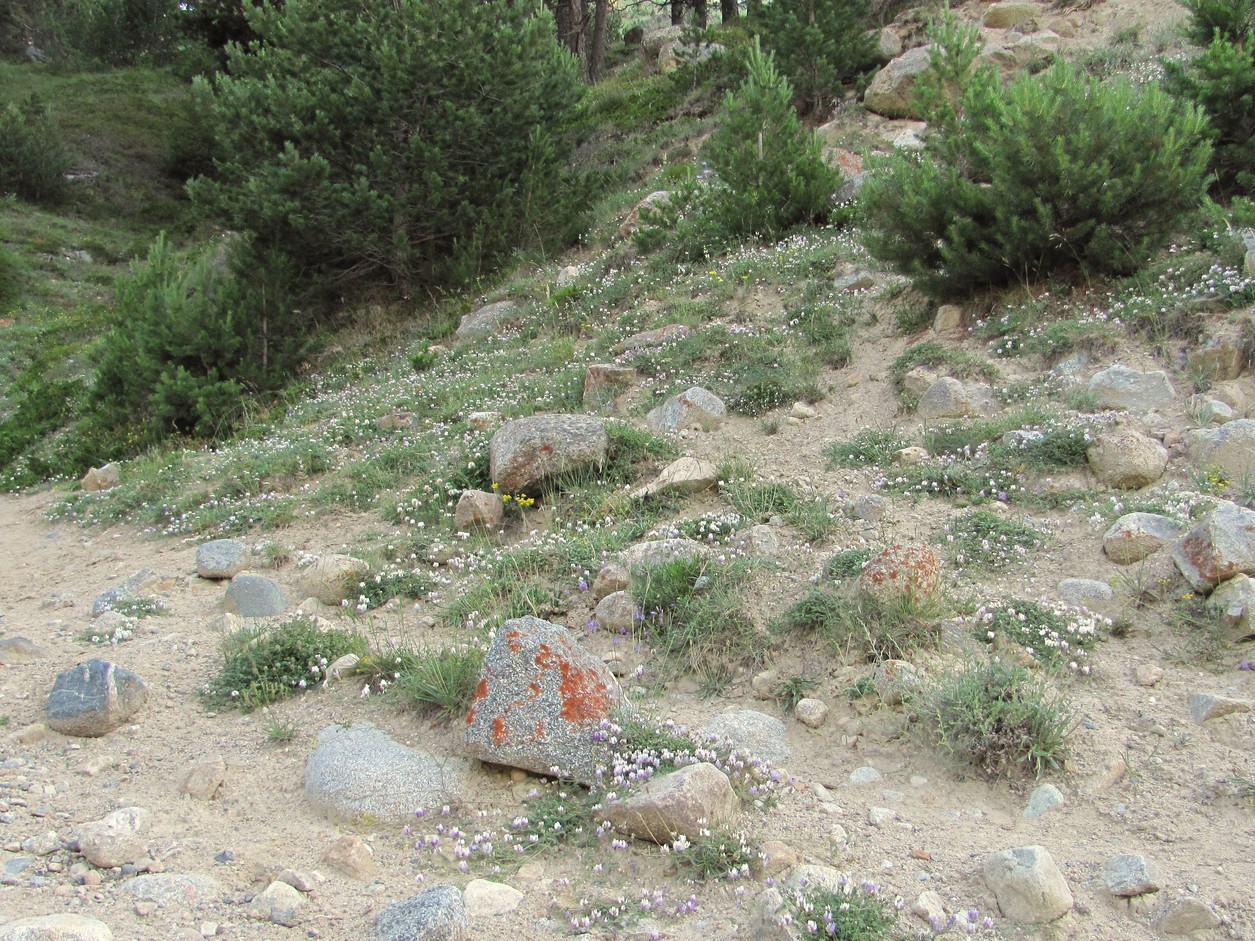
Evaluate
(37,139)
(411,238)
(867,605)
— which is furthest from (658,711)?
(37,139)

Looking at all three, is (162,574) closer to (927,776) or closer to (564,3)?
(927,776)

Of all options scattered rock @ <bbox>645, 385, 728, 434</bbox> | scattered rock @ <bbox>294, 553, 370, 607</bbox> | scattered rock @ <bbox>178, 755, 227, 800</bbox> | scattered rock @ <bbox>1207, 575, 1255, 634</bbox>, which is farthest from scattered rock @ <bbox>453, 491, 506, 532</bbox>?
scattered rock @ <bbox>1207, 575, 1255, 634</bbox>

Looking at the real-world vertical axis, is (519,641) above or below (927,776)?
above

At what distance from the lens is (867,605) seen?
4.21 meters

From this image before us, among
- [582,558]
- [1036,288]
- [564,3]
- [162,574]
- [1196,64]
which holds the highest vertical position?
[564,3]

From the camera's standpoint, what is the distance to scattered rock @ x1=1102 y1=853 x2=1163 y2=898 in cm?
272

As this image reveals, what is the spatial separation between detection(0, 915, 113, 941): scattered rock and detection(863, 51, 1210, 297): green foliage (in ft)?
21.8

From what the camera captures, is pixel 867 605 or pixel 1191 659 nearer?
pixel 1191 659

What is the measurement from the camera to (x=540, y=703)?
3637 millimetres

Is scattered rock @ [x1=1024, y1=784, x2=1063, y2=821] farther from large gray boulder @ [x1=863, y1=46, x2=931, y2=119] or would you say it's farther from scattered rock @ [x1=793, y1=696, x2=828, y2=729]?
large gray boulder @ [x1=863, y1=46, x2=931, y2=119]

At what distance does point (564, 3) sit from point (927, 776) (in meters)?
24.1

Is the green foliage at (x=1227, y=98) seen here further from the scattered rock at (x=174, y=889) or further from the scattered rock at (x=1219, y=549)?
the scattered rock at (x=174, y=889)

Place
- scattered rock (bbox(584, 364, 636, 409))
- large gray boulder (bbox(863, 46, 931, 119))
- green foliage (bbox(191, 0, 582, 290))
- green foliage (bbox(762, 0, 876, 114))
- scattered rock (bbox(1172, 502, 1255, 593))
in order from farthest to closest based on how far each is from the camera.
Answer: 1. green foliage (bbox(762, 0, 876, 114))
2. large gray boulder (bbox(863, 46, 931, 119))
3. green foliage (bbox(191, 0, 582, 290))
4. scattered rock (bbox(584, 364, 636, 409))
5. scattered rock (bbox(1172, 502, 1255, 593))

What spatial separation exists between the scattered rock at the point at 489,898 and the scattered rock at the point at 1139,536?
3123mm
